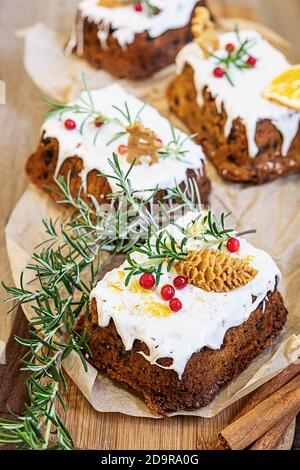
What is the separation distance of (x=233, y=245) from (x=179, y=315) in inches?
16.2

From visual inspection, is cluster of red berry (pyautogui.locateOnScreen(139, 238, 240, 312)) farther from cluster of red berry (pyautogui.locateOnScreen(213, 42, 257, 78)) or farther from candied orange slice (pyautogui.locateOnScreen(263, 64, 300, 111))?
cluster of red berry (pyautogui.locateOnScreen(213, 42, 257, 78))

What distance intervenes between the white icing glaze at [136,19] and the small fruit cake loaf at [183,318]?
187cm

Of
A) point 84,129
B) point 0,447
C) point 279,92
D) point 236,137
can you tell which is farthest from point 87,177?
point 0,447

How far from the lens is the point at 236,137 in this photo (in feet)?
12.6

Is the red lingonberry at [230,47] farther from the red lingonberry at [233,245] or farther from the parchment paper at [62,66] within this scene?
the red lingonberry at [233,245]

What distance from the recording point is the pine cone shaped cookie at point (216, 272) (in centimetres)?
279

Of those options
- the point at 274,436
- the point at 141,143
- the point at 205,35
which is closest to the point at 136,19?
the point at 205,35

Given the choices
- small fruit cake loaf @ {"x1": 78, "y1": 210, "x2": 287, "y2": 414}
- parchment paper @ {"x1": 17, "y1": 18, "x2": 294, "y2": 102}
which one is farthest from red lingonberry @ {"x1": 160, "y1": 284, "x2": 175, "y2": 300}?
parchment paper @ {"x1": 17, "y1": 18, "x2": 294, "y2": 102}

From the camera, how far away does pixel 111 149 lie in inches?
140

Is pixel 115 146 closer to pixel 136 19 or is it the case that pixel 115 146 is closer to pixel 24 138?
pixel 24 138

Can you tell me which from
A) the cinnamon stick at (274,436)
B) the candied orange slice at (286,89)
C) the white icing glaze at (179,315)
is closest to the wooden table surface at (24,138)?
the cinnamon stick at (274,436)

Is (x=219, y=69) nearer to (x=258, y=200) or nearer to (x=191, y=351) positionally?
(x=258, y=200)

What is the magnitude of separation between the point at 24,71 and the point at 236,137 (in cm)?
169

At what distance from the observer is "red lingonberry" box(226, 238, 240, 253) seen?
2.93 m
